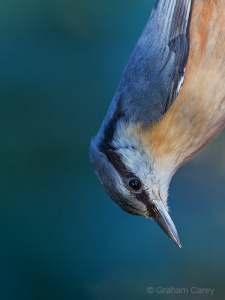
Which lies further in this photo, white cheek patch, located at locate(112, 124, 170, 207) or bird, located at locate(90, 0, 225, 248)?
white cheek patch, located at locate(112, 124, 170, 207)

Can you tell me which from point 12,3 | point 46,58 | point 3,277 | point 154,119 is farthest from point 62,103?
point 154,119

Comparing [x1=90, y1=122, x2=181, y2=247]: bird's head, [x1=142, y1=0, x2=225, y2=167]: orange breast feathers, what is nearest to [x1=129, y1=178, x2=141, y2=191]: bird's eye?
[x1=90, y1=122, x2=181, y2=247]: bird's head

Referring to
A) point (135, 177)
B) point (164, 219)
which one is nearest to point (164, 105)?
point (135, 177)

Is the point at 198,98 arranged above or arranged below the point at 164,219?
above

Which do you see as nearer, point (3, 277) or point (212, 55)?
point (212, 55)

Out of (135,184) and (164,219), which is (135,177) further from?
(164,219)

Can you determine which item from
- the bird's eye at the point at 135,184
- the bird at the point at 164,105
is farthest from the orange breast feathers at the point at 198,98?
the bird's eye at the point at 135,184

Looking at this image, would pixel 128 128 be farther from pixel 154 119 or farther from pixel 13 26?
pixel 13 26

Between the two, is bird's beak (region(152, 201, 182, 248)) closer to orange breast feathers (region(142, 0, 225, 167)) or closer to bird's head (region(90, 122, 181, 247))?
bird's head (region(90, 122, 181, 247))
